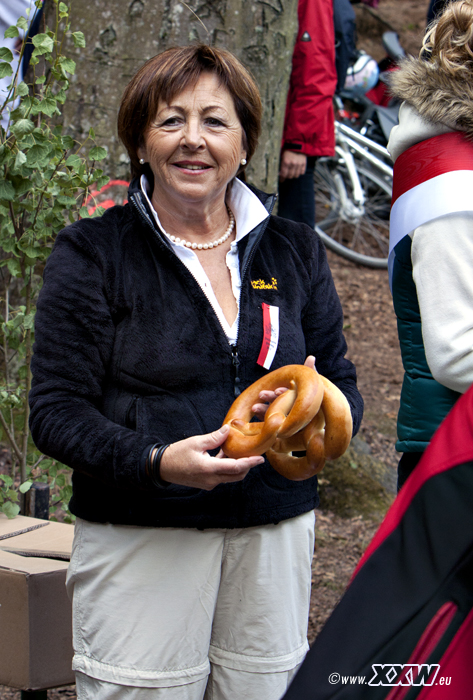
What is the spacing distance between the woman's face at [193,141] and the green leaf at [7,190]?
2.12ft

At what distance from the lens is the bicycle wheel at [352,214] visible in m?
7.32

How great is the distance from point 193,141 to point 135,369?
2.02 ft

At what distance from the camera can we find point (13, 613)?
6.86 ft

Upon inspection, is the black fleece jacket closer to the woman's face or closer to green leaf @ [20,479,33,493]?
the woman's face

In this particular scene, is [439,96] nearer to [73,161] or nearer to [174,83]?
[174,83]

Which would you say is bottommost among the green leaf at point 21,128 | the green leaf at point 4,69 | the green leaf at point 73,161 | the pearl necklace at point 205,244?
the pearl necklace at point 205,244

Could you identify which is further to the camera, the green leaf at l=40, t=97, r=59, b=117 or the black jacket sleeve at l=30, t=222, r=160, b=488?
the green leaf at l=40, t=97, r=59, b=117

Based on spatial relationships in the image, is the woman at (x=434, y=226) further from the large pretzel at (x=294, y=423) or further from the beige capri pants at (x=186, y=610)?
the beige capri pants at (x=186, y=610)

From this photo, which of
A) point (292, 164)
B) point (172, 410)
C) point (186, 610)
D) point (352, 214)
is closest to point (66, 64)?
point (172, 410)

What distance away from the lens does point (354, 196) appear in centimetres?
735

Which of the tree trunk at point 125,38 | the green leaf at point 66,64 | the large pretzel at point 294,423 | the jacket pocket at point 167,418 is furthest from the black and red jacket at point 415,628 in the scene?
the tree trunk at point 125,38

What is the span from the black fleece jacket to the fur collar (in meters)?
0.59

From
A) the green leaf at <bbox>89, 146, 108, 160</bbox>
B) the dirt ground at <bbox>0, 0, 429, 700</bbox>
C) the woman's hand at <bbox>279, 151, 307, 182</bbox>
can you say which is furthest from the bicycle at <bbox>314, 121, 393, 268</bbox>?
the green leaf at <bbox>89, 146, 108, 160</bbox>

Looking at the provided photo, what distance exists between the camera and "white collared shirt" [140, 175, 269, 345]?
190cm
